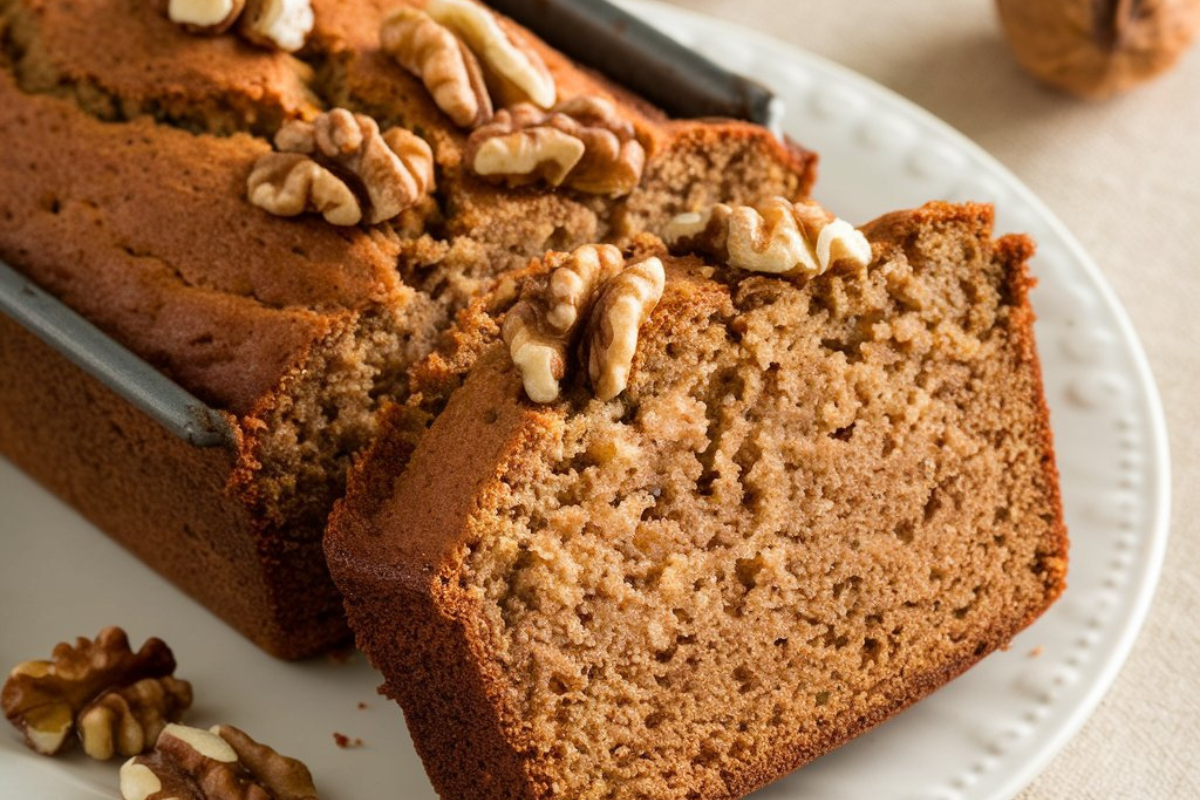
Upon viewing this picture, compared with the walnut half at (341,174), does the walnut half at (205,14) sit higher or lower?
higher

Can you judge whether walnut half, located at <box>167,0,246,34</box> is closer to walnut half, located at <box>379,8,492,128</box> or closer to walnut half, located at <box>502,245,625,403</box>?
walnut half, located at <box>379,8,492,128</box>

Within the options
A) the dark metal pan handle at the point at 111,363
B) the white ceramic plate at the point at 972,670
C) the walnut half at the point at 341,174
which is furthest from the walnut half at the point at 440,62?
the white ceramic plate at the point at 972,670

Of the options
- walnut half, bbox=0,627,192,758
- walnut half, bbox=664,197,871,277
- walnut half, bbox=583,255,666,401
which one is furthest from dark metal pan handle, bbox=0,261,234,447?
walnut half, bbox=664,197,871,277

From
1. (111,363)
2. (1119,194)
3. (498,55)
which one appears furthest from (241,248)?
(1119,194)

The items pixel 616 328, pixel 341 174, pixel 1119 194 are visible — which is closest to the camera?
pixel 616 328

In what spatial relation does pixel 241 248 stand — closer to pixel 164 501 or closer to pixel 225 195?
pixel 225 195

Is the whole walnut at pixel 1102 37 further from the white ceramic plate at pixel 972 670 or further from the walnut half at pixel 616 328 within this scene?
the walnut half at pixel 616 328

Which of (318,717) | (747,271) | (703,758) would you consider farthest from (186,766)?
(747,271)
